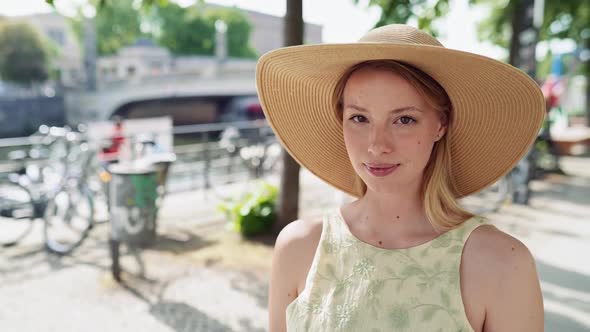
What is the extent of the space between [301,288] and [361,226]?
0.25 m

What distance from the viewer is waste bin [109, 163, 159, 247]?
17.9ft

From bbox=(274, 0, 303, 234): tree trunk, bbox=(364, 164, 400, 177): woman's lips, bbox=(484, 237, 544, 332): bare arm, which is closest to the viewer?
bbox=(484, 237, 544, 332): bare arm

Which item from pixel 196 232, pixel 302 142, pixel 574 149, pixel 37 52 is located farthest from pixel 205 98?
pixel 302 142

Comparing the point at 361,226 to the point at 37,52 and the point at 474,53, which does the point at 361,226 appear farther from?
the point at 37,52

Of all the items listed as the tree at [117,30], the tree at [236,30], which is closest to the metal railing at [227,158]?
the tree at [117,30]

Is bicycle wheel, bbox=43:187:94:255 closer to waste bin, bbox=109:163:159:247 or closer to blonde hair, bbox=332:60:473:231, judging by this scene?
waste bin, bbox=109:163:159:247

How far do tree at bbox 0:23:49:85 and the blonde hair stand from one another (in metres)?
47.7

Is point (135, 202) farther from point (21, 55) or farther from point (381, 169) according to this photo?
point (21, 55)

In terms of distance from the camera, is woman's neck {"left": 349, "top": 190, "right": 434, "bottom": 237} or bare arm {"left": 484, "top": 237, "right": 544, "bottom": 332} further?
woman's neck {"left": 349, "top": 190, "right": 434, "bottom": 237}

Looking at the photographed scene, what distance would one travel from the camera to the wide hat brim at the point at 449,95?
1.29 m

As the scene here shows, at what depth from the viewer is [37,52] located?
43.6 meters

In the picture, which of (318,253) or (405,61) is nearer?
(405,61)

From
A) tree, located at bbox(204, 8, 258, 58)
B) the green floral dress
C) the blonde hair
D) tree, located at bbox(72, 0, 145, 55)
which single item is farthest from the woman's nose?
tree, located at bbox(204, 8, 258, 58)

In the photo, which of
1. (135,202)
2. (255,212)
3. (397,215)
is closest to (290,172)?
(255,212)
